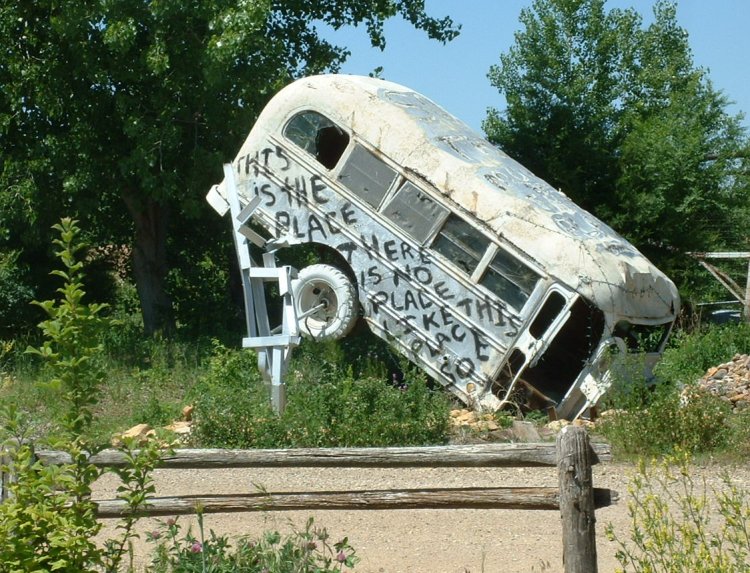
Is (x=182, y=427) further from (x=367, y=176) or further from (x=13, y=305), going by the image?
(x=13, y=305)

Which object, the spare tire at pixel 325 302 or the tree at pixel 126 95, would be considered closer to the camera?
the spare tire at pixel 325 302

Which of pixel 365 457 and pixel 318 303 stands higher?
pixel 318 303

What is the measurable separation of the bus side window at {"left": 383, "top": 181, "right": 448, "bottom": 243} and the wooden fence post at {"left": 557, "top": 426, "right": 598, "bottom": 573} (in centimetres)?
724

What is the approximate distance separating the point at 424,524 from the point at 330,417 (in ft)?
8.85

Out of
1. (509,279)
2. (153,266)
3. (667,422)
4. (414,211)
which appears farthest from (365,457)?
(153,266)

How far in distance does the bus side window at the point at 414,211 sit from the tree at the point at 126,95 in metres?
3.39

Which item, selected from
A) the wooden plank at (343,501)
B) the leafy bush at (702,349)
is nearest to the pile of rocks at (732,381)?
the leafy bush at (702,349)

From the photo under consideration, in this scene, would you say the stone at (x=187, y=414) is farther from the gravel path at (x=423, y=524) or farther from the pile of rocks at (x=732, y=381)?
the pile of rocks at (x=732, y=381)

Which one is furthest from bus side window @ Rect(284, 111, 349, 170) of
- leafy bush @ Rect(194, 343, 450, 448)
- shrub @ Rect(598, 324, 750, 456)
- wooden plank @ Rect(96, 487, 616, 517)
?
wooden plank @ Rect(96, 487, 616, 517)

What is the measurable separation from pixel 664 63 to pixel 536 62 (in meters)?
6.05

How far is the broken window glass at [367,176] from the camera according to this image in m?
12.7

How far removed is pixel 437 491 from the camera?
5938mm

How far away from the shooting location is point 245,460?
21.5 ft

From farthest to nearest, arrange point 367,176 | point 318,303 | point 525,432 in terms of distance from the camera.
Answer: point 318,303 → point 367,176 → point 525,432
